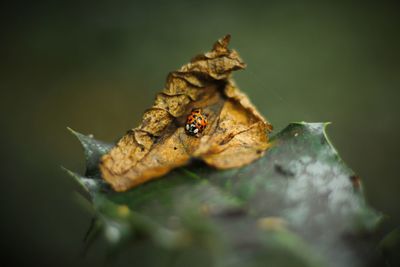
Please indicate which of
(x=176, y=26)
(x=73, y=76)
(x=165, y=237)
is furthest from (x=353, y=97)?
(x=165, y=237)

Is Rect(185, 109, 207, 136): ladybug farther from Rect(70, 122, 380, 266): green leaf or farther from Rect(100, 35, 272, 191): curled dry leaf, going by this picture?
Rect(70, 122, 380, 266): green leaf

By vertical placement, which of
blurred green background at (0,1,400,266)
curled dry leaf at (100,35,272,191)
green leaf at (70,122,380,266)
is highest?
blurred green background at (0,1,400,266)

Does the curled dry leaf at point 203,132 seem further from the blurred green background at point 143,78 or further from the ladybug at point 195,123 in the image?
the blurred green background at point 143,78

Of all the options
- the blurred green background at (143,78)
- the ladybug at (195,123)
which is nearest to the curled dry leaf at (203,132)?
the ladybug at (195,123)

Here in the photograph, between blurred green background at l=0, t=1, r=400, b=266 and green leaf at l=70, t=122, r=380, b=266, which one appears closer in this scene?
green leaf at l=70, t=122, r=380, b=266

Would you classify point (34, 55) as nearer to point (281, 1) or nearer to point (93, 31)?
point (93, 31)

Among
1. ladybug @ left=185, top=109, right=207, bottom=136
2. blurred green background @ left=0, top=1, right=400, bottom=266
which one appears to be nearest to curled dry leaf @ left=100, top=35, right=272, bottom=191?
ladybug @ left=185, top=109, right=207, bottom=136

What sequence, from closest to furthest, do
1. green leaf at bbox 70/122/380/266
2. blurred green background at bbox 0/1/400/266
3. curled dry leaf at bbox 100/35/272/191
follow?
1. green leaf at bbox 70/122/380/266
2. curled dry leaf at bbox 100/35/272/191
3. blurred green background at bbox 0/1/400/266

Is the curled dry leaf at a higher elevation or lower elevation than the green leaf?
higher

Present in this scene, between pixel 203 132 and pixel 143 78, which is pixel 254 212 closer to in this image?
pixel 203 132
